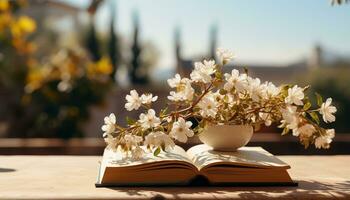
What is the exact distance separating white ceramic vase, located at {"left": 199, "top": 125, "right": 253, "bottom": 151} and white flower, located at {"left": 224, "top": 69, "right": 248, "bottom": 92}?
153mm

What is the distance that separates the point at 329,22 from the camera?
46.3 ft

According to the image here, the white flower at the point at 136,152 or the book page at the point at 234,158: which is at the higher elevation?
the white flower at the point at 136,152

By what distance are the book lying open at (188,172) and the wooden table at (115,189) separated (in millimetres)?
39

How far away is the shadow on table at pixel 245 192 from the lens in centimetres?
129

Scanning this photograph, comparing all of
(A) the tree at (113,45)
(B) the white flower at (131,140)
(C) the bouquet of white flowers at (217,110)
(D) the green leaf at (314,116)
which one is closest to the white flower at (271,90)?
(C) the bouquet of white flowers at (217,110)

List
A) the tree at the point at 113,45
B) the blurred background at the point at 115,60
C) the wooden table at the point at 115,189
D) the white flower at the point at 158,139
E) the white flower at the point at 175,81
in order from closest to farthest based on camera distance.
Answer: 1. the wooden table at the point at 115,189
2. the white flower at the point at 158,139
3. the white flower at the point at 175,81
4. the blurred background at the point at 115,60
5. the tree at the point at 113,45

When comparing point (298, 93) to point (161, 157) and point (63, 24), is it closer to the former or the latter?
point (161, 157)

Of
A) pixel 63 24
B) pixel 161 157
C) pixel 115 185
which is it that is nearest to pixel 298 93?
pixel 161 157

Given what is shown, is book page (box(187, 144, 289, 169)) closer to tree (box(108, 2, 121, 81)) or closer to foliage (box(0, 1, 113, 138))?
foliage (box(0, 1, 113, 138))

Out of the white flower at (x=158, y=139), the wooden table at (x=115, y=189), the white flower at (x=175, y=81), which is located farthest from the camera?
the white flower at (x=175, y=81)

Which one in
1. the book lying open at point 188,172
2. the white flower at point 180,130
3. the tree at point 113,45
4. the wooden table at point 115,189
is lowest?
the wooden table at point 115,189

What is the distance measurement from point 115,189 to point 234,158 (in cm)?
35

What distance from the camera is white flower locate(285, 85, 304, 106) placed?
1.41 m

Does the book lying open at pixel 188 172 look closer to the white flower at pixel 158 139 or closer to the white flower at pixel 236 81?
the white flower at pixel 158 139
